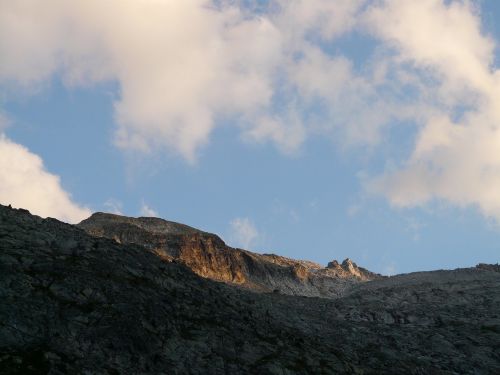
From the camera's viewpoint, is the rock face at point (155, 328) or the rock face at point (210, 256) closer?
the rock face at point (155, 328)

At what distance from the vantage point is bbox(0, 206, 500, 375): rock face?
24562 millimetres

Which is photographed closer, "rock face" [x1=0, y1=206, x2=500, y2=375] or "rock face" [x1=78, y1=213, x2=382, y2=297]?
"rock face" [x1=0, y1=206, x2=500, y2=375]

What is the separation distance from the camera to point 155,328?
28.5 meters

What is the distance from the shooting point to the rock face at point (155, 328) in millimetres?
24562

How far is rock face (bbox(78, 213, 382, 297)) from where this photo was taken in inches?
4289

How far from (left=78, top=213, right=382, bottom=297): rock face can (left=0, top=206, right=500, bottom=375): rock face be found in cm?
6288

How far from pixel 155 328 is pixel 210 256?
85.7 metres

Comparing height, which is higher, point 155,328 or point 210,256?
point 210,256

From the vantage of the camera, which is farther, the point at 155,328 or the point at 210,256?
the point at 210,256

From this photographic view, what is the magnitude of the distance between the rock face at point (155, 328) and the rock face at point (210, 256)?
62880 mm

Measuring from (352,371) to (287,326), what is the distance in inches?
265

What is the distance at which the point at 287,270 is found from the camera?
125 metres

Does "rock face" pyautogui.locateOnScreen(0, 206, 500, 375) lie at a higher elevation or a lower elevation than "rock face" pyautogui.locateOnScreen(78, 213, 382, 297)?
lower

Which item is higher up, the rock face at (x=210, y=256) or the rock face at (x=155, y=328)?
the rock face at (x=210, y=256)
